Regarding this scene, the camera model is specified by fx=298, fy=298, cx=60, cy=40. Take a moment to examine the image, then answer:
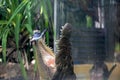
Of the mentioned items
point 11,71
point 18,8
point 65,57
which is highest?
point 18,8

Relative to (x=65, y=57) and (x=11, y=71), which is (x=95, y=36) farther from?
(x=11, y=71)

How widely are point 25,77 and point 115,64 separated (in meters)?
1.72

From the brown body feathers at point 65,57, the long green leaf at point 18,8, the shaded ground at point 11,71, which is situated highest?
the long green leaf at point 18,8

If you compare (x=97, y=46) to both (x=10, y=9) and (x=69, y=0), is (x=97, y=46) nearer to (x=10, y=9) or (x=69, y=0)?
(x=69, y=0)

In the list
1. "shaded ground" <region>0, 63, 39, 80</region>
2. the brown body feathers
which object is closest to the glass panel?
the brown body feathers

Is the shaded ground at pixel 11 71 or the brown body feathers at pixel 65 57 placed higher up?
the brown body feathers at pixel 65 57

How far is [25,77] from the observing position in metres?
2.55

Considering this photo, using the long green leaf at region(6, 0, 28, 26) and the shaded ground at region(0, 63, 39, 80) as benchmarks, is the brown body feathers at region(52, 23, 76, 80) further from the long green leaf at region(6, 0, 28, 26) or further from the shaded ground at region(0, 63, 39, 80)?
the long green leaf at region(6, 0, 28, 26)

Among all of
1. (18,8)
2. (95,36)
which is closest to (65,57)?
(95,36)

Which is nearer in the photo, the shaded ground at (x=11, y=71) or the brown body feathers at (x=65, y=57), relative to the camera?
the brown body feathers at (x=65, y=57)

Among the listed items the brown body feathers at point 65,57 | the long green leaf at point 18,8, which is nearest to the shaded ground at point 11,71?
the long green leaf at point 18,8

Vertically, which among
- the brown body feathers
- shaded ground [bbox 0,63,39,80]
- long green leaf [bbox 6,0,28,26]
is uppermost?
long green leaf [bbox 6,0,28,26]

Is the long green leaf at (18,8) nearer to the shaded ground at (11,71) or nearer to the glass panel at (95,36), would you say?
the shaded ground at (11,71)

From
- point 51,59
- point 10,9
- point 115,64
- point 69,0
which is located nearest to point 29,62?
point 10,9
